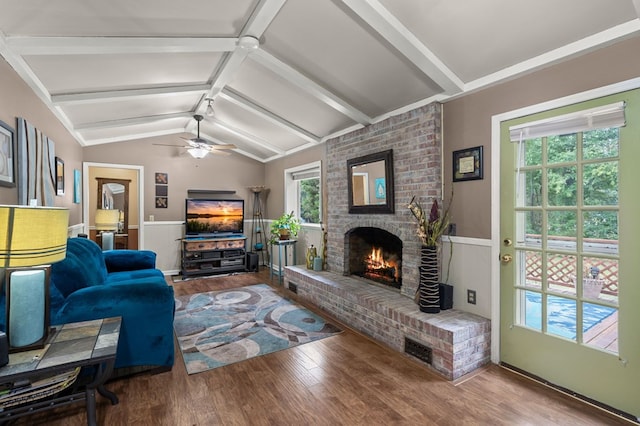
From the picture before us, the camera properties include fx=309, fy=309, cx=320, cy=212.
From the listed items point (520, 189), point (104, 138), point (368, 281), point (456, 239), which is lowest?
point (368, 281)

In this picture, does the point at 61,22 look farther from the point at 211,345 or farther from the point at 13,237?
the point at 211,345

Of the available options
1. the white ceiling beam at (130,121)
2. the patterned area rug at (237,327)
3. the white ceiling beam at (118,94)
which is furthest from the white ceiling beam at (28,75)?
the patterned area rug at (237,327)

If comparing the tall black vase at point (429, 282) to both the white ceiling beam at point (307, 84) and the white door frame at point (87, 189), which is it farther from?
the white door frame at point (87, 189)

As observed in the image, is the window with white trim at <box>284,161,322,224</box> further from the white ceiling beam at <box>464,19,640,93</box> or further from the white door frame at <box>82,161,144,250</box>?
the white ceiling beam at <box>464,19,640,93</box>

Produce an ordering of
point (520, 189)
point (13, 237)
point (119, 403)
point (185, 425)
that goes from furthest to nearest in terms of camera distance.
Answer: point (520, 189) < point (119, 403) < point (185, 425) < point (13, 237)

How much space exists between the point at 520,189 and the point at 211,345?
3.04 metres

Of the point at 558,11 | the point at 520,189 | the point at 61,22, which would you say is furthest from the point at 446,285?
the point at 61,22

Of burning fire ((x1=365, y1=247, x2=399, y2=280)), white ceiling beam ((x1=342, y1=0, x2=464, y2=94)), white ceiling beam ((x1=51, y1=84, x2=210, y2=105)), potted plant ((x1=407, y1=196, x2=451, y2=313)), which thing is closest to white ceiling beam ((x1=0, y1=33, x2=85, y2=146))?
white ceiling beam ((x1=51, y1=84, x2=210, y2=105))

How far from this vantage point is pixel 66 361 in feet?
5.05

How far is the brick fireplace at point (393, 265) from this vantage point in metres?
2.53

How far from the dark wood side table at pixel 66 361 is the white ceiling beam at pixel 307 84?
103 inches

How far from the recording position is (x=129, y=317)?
229cm

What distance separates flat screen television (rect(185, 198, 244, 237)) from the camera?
20.0 feet

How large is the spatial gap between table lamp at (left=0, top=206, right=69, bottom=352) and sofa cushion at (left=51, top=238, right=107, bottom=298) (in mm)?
570
